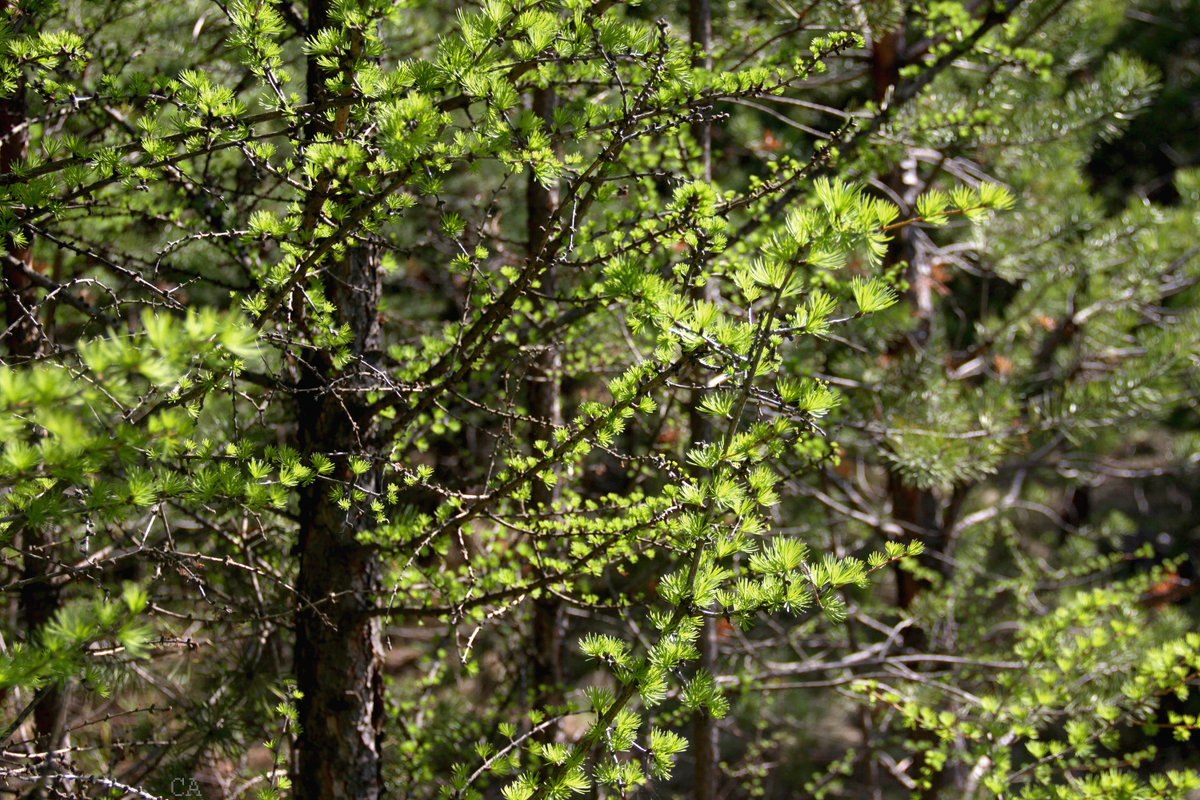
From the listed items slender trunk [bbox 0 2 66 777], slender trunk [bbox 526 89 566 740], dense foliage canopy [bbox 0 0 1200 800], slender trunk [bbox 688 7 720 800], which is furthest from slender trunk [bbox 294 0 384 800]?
slender trunk [bbox 688 7 720 800]

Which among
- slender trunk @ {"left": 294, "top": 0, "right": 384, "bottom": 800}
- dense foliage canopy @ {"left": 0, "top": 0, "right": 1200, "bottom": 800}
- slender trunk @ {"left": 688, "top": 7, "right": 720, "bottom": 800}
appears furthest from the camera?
slender trunk @ {"left": 688, "top": 7, "right": 720, "bottom": 800}

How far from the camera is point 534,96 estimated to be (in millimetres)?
3809

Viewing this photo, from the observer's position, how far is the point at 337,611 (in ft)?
8.10

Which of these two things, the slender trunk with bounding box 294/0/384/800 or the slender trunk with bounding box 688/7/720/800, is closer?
the slender trunk with bounding box 294/0/384/800

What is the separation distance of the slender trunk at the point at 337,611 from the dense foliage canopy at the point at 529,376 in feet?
0.05

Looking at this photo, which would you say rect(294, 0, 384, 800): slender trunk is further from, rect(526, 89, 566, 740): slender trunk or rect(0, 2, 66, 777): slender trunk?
rect(526, 89, 566, 740): slender trunk

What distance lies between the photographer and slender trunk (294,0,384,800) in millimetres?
2422

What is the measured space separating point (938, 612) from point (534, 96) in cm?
331

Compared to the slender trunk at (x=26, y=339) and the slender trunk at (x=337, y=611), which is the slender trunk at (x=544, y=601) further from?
the slender trunk at (x=26, y=339)

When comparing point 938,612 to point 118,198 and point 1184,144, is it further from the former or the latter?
point 1184,144

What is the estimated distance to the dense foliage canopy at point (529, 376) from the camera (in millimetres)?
1714

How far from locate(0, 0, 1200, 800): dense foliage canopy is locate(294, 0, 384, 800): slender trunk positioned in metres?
0.01

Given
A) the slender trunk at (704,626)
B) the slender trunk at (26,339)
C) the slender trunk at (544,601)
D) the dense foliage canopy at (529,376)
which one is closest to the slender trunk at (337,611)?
the dense foliage canopy at (529,376)

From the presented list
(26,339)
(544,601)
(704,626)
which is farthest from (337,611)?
(704,626)
